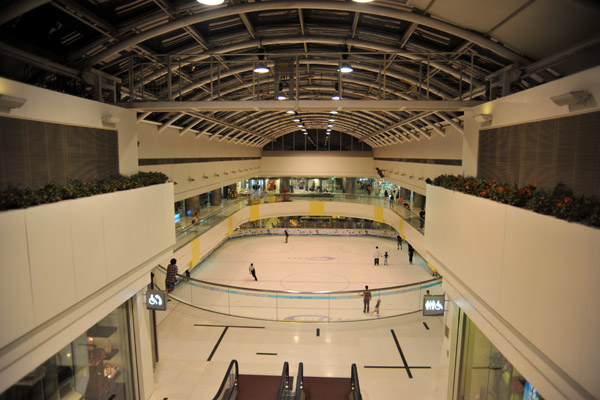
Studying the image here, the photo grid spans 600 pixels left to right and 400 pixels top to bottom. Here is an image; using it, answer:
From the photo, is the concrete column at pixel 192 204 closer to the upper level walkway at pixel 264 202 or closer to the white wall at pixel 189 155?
the upper level walkway at pixel 264 202

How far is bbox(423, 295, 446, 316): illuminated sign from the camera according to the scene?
9703 millimetres

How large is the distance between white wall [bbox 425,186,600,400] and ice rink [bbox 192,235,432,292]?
1235 cm

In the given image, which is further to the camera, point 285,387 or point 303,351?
point 303,351

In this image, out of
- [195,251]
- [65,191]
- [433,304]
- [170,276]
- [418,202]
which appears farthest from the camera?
[418,202]

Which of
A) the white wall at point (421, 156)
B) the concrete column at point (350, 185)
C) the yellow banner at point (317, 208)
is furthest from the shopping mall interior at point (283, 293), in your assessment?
the concrete column at point (350, 185)

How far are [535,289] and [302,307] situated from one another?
964 cm

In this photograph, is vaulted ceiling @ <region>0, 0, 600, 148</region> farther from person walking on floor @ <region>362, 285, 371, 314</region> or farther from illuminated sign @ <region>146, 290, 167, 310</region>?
person walking on floor @ <region>362, 285, 371, 314</region>

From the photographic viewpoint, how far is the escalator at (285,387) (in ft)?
26.0

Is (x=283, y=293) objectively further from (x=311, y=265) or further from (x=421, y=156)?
(x=421, y=156)

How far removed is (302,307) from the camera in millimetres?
13641

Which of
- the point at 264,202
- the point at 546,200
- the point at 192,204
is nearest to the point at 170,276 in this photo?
the point at 192,204

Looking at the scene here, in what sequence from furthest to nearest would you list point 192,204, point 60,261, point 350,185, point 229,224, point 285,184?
point 285,184
point 350,185
point 229,224
point 192,204
point 60,261

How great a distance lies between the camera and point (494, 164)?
789cm

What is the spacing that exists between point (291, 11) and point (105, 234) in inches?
297
